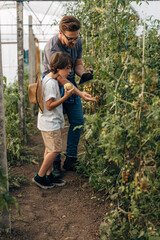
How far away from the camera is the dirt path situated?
212 centimetres

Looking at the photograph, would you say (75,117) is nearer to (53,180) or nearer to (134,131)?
(53,180)

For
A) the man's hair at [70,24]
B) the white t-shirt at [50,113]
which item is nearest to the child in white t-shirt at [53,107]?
the white t-shirt at [50,113]

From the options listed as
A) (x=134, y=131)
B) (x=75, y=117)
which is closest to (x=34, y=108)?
(x=75, y=117)

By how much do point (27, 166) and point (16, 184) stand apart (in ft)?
2.05

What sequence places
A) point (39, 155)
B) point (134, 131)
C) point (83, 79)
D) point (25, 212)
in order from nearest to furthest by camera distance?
point (134, 131)
point (25, 212)
point (83, 79)
point (39, 155)

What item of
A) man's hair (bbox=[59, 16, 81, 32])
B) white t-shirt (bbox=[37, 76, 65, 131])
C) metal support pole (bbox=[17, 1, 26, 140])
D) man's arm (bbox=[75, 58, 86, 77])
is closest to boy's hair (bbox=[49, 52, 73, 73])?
white t-shirt (bbox=[37, 76, 65, 131])

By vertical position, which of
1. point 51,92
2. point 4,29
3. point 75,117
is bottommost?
point 75,117

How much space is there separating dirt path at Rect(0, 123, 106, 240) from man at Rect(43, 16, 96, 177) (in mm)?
223

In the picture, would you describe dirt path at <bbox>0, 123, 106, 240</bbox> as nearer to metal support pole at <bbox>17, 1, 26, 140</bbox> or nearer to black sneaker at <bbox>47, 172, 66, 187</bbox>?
black sneaker at <bbox>47, 172, 66, 187</bbox>

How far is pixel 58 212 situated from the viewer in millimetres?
2459

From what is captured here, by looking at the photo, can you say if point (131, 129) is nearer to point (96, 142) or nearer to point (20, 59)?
point (96, 142)

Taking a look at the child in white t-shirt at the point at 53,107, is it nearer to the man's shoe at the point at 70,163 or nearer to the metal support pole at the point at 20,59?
the man's shoe at the point at 70,163

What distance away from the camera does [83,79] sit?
3.05 meters

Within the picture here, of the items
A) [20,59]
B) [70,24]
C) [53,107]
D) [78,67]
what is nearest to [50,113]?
[53,107]
